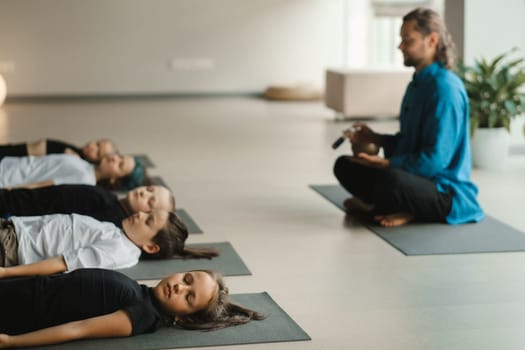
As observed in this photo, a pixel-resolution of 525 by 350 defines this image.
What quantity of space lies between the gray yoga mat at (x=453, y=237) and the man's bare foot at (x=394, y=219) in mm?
31

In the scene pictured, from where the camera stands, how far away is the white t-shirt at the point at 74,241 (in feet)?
12.2

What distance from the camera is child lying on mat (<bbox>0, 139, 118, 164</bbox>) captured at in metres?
5.66

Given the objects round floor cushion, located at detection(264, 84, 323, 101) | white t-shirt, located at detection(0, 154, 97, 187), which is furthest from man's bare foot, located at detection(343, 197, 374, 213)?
round floor cushion, located at detection(264, 84, 323, 101)

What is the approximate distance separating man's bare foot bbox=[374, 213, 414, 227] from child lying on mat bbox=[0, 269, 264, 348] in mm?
1849

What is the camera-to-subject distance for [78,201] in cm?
444

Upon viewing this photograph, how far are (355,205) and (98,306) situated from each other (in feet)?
8.31

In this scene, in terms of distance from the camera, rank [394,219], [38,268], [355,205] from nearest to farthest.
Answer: [38,268] < [394,219] < [355,205]

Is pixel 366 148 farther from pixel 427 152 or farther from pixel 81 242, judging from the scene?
pixel 81 242

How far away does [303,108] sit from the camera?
10.7m

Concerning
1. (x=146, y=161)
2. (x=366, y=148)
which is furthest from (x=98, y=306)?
(x=146, y=161)

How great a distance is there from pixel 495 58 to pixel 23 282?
4.91 metres

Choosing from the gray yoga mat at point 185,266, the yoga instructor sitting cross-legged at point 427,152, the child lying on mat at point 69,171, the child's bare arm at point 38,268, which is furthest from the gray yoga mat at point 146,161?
the child's bare arm at point 38,268

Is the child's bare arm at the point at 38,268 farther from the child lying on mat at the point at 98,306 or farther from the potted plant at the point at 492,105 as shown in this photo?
the potted plant at the point at 492,105

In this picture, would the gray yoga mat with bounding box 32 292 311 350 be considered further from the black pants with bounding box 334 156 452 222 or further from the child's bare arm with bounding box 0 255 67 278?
the black pants with bounding box 334 156 452 222
